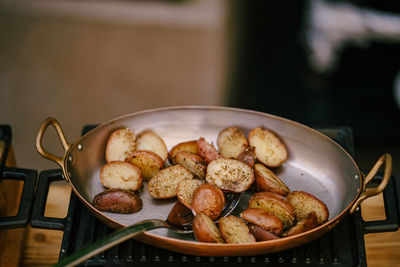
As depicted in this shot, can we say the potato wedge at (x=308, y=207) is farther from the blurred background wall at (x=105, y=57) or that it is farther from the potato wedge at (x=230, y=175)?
the blurred background wall at (x=105, y=57)

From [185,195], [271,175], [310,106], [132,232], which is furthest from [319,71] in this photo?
[132,232]

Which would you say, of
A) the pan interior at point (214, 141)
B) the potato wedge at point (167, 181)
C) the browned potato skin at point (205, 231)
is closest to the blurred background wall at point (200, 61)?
the pan interior at point (214, 141)

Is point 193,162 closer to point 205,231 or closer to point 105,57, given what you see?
point 205,231

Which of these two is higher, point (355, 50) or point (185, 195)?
point (355, 50)

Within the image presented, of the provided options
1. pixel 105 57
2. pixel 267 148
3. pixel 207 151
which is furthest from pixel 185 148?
pixel 105 57

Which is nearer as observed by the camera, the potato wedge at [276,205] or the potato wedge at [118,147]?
the potato wedge at [276,205]

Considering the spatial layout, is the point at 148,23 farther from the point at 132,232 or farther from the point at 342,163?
the point at 132,232
